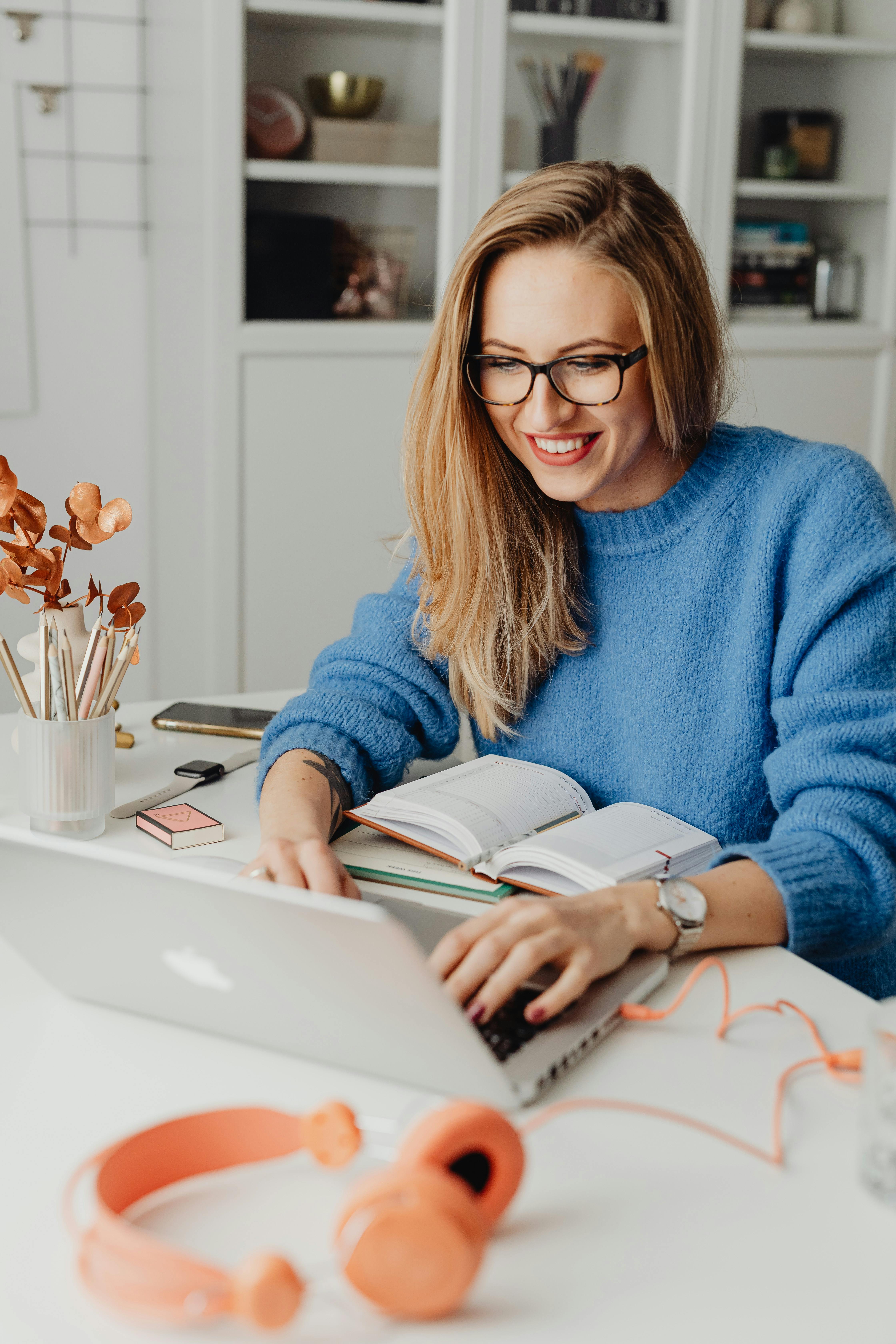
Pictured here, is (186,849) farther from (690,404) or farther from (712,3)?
(712,3)

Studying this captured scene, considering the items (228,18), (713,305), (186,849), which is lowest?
(186,849)

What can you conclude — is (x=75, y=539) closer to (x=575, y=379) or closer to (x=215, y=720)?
(x=215, y=720)

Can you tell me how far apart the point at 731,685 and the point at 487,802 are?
0.93 feet

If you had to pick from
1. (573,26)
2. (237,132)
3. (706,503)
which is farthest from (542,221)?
(573,26)

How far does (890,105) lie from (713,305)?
2.13m

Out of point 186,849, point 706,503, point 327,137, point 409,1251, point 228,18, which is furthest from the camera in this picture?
point 327,137

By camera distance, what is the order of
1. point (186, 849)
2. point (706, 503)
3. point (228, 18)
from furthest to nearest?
point (228, 18) < point (706, 503) < point (186, 849)

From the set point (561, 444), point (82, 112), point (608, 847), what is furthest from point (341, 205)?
point (608, 847)

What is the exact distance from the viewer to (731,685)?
122 cm

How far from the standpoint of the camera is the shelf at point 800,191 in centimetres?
296

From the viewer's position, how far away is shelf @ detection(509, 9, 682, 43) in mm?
2725

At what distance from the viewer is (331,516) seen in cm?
279

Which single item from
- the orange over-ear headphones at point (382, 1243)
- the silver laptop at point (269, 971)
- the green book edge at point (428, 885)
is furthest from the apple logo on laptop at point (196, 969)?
the green book edge at point (428, 885)

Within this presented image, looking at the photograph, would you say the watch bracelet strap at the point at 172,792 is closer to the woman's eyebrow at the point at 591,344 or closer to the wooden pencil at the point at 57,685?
the wooden pencil at the point at 57,685
